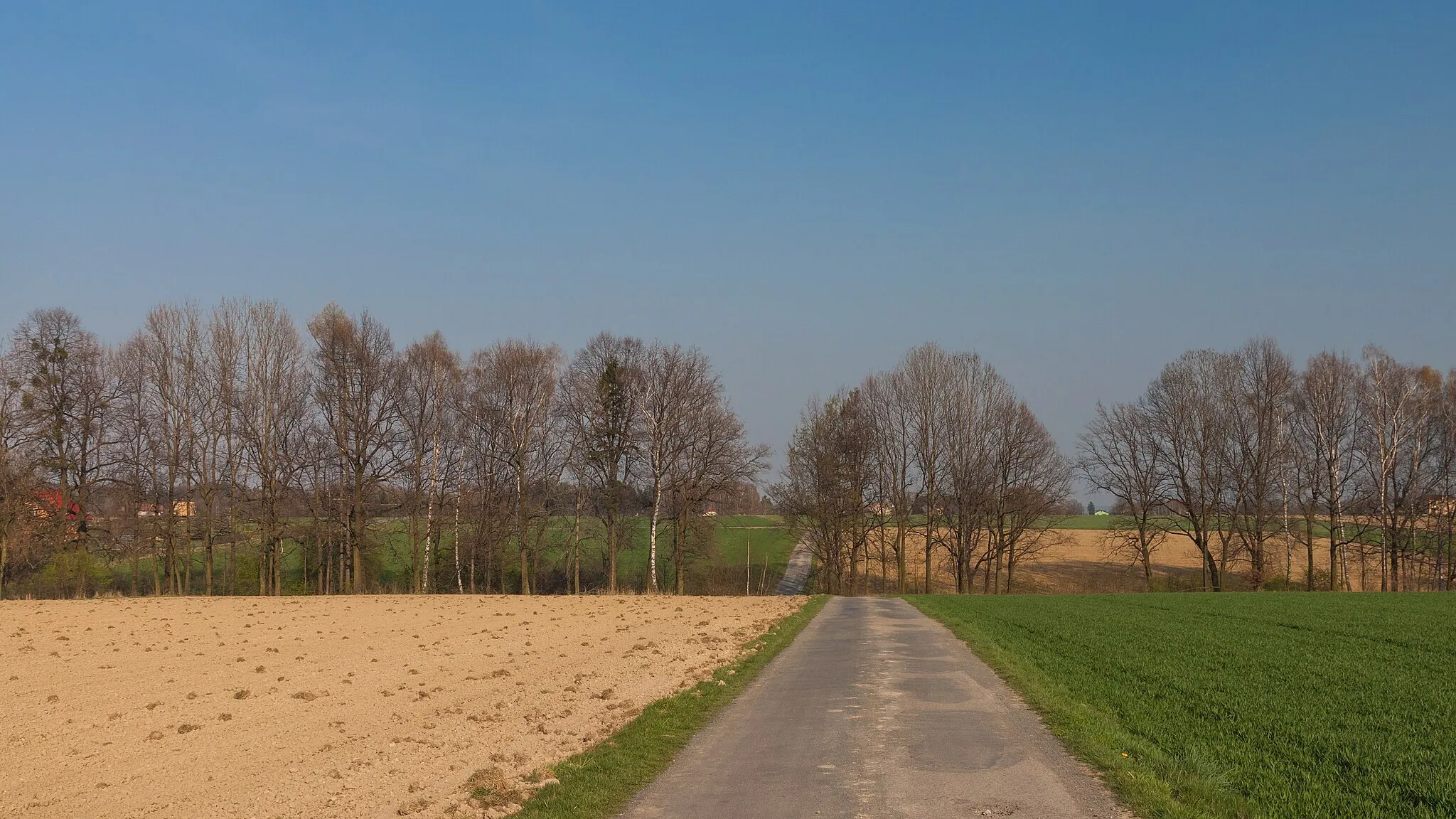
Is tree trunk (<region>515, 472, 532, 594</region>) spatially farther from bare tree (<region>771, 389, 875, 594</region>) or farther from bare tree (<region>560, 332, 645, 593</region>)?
bare tree (<region>771, 389, 875, 594</region>)

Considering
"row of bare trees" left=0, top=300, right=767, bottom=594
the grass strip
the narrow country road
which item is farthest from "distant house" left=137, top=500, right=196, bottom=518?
the grass strip

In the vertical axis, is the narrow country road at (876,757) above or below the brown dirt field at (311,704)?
above

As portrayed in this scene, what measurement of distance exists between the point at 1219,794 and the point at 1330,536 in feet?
196

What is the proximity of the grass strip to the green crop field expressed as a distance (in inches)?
0.8

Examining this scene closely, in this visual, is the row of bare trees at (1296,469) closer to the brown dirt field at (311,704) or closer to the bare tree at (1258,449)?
the bare tree at (1258,449)

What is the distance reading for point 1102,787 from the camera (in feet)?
26.4

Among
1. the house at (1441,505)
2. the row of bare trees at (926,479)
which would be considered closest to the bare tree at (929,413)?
the row of bare trees at (926,479)

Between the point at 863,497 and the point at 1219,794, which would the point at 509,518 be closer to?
the point at 863,497

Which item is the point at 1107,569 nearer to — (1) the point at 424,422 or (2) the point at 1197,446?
(2) the point at 1197,446

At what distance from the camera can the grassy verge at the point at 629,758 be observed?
788 cm

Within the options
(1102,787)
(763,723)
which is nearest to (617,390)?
(763,723)

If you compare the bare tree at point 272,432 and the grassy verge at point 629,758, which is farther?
the bare tree at point 272,432

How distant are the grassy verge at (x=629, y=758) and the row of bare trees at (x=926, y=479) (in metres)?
44.9

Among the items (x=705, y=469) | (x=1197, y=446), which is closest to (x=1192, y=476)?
(x=1197, y=446)
